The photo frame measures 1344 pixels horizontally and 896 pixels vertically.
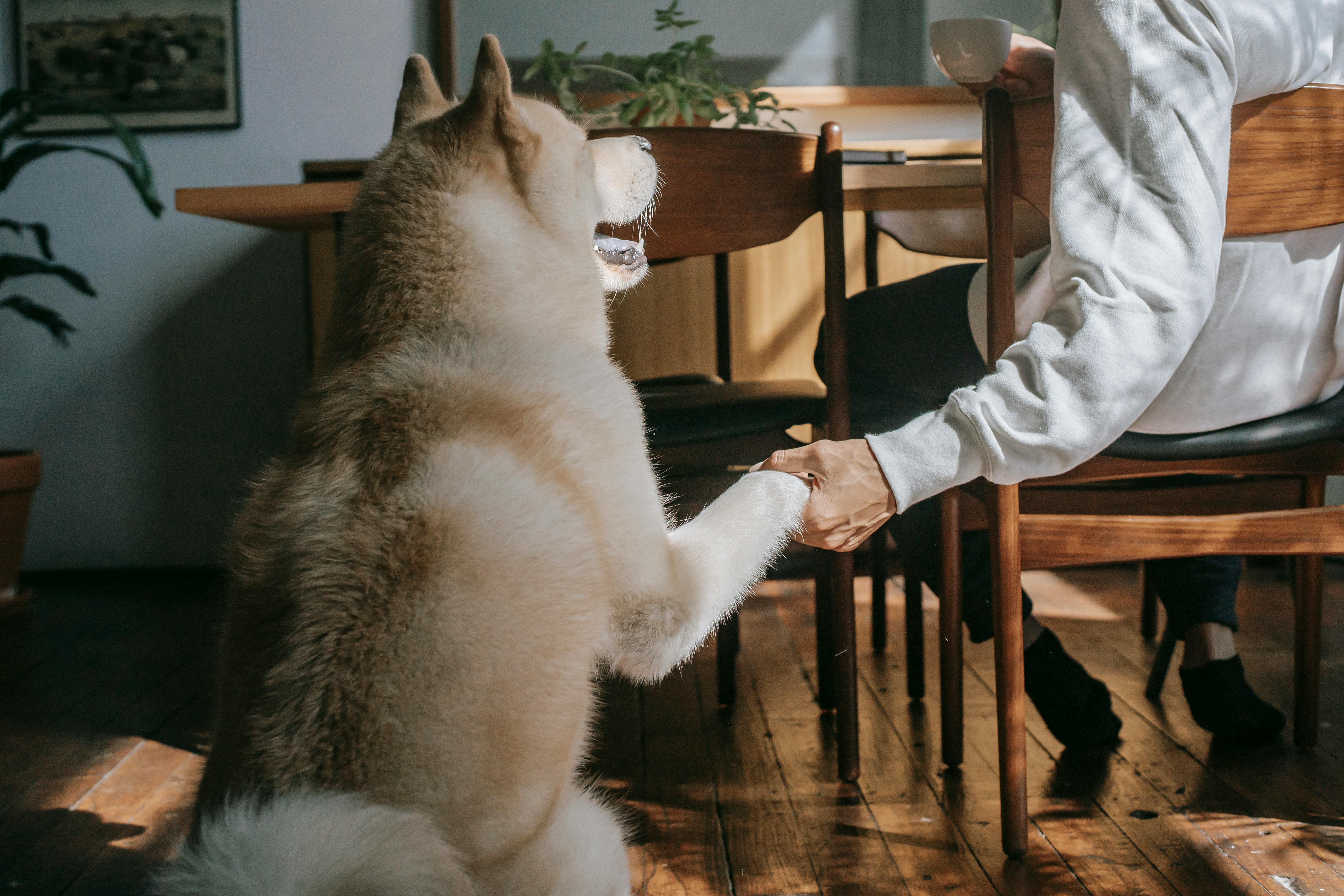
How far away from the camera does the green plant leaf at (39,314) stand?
2.62m

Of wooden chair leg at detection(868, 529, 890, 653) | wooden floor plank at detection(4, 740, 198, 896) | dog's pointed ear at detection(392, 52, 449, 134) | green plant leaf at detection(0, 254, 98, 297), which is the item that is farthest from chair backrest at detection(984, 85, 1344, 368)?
green plant leaf at detection(0, 254, 98, 297)

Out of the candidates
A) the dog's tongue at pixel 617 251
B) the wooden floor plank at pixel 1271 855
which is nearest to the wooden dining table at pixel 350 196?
the dog's tongue at pixel 617 251

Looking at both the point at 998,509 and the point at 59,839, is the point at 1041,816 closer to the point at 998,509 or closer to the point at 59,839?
the point at 998,509

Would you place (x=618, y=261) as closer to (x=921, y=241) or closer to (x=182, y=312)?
(x=921, y=241)

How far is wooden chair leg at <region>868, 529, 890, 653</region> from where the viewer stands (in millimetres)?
2004

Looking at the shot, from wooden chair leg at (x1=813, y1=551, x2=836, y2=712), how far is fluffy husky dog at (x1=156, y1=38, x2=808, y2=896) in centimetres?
82

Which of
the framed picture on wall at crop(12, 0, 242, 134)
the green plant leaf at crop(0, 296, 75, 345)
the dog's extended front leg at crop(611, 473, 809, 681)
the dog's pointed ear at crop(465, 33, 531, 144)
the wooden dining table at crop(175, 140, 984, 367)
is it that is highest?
the framed picture on wall at crop(12, 0, 242, 134)

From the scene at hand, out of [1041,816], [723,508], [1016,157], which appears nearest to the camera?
[723,508]

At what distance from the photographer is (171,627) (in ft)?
8.02

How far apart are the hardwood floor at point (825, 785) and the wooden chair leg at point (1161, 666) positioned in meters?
0.03

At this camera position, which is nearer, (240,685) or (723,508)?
(240,685)

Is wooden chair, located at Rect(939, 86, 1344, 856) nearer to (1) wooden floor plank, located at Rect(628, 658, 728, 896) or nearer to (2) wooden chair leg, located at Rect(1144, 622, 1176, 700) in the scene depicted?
(1) wooden floor plank, located at Rect(628, 658, 728, 896)

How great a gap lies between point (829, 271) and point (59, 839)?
130 centimetres

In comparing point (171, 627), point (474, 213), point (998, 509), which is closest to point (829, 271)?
point (998, 509)
